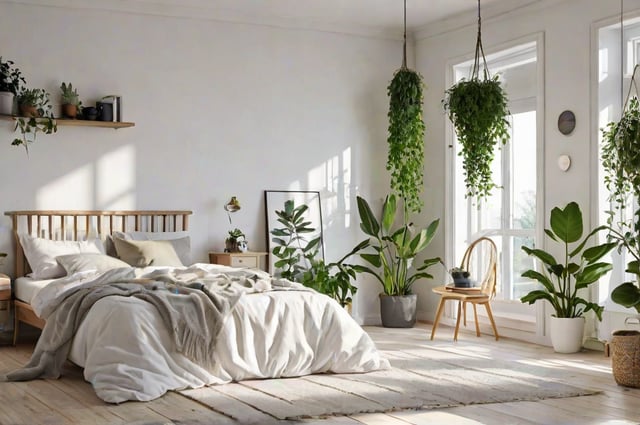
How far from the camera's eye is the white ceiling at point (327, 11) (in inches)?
296

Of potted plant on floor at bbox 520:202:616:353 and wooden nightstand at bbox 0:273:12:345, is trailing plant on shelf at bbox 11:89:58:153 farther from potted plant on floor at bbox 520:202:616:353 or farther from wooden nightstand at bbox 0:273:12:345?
potted plant on floor at bbox 520:202:616:353

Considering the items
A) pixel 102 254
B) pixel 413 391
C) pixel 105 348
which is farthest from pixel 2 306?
pixel 413 391

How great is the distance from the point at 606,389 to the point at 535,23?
133 inches

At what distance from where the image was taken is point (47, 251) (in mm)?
6793

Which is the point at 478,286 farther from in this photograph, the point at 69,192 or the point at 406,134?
the point at 69,192

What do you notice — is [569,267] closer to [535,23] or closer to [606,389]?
[606,389]

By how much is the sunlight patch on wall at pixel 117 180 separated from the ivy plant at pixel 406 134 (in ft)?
7.98

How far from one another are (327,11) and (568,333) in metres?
3.67

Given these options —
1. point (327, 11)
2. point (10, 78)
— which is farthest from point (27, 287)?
point (327, 11)

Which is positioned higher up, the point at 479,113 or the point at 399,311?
the point at 479,113

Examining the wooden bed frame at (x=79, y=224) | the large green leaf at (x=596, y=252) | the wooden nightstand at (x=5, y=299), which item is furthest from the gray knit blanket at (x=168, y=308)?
the large green leaf at (x=596, y=252)

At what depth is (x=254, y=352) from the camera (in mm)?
5406

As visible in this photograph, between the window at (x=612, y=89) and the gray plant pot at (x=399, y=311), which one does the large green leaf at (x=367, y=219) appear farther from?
the window at (x=612, y=89)

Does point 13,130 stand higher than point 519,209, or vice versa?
point 13,130
